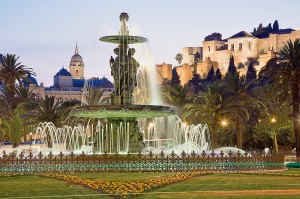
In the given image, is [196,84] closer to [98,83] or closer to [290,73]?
[98,83]

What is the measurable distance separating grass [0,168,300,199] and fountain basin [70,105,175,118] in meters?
3.82

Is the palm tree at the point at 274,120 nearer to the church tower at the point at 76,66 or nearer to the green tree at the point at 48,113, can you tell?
the green tree at the point at 48,113

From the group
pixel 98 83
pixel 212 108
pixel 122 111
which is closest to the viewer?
pixel 122 111

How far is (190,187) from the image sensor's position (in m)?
16.9

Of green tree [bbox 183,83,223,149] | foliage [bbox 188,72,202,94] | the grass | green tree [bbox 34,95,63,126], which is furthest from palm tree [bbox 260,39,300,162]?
foliage [bbox 188,72,202,94]

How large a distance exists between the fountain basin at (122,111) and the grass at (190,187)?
3.82 meters

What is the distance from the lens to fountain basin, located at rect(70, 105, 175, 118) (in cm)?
2405

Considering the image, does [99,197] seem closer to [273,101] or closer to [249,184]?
[249,184]

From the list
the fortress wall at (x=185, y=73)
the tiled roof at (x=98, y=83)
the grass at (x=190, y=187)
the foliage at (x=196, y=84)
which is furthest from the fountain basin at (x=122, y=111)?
the fortress wall at (x=185, y=73)

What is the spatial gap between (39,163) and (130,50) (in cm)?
687

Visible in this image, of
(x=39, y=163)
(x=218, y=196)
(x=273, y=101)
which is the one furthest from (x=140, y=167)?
(x=273, y=101)

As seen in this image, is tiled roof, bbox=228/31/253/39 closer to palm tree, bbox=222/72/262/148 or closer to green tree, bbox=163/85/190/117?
green tree, bbox=163/85/190/117

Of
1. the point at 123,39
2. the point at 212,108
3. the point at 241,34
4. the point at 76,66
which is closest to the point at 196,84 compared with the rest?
the point at 241,34

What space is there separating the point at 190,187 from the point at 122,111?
25.2 feet
